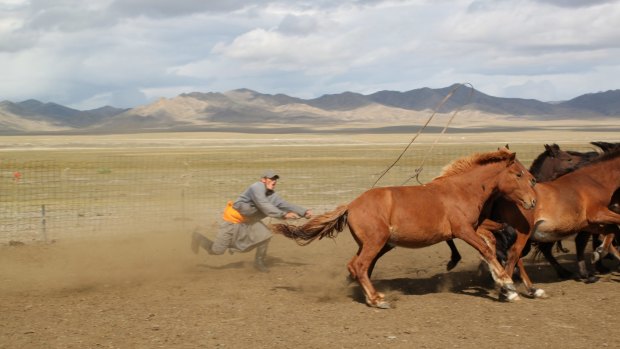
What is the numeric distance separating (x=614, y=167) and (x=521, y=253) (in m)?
1.81

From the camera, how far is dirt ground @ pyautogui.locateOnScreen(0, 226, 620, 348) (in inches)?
255

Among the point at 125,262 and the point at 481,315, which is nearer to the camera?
the point at 481,315

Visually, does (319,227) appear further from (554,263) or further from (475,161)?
(554,263)

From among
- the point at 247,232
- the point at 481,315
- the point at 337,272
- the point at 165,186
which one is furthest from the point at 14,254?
the point at 165,186

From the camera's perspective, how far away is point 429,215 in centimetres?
797

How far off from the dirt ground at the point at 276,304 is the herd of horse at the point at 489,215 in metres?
0.47

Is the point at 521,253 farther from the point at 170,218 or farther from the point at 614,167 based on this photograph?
the point at 170,218

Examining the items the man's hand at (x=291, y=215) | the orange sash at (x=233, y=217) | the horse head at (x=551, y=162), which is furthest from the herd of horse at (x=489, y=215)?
the orange sash at (x=233, y=217)

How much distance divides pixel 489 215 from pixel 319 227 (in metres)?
2.18

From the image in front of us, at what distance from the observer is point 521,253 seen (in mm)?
8570

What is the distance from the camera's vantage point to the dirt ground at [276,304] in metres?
6.47

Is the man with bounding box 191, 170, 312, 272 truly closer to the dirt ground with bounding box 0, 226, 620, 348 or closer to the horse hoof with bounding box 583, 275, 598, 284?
the dirt ground with bounding box 0, 226, 620, 348

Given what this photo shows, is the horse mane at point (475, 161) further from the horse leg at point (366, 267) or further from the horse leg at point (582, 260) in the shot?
the horse leg at point (582, 260)

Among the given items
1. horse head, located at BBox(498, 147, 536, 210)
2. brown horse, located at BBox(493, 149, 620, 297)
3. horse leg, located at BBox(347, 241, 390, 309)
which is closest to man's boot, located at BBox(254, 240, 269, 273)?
horse leg, located at BBox(347, 241, 390, 309)
